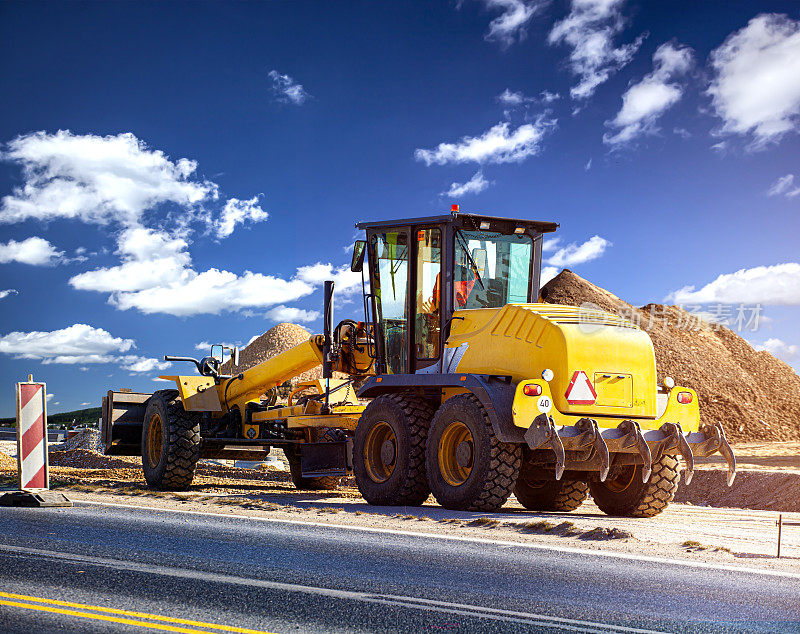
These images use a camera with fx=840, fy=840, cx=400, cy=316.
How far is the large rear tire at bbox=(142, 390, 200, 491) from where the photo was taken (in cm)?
1504

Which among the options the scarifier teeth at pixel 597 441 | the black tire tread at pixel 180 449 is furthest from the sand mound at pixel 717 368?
the scarifier teeth at pixel 597 441

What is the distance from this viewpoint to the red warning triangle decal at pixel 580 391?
10641 mm

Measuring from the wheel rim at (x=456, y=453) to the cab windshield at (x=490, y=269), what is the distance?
1919mm

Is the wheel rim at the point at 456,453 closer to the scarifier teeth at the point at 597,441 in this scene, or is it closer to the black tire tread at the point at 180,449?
the scarifier teeth at the point at 597,441

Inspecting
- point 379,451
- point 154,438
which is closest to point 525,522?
point 379,451

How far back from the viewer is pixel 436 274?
12391mm

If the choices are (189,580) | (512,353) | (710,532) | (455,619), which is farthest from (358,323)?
(455,619)

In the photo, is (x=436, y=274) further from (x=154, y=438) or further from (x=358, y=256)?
(x=154, y=438)

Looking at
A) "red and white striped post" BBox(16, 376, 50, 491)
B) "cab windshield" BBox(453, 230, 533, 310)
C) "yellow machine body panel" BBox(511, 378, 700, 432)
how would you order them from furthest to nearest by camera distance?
"cab windshield" BBox(453, 230, 533, 310) < "red and white striped post" BBox(16, 376, 50, 491) < "yellow machine body panel" BBox(511, 378, 700, 432)

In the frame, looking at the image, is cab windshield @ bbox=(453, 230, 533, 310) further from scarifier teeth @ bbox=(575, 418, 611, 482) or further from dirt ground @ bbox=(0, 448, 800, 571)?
dirt ground @ bbox=(0, 448, 800, 571)

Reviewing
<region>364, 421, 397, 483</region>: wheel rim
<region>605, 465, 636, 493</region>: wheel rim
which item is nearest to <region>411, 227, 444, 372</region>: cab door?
<region>364, 421, 397, 483</region>: wheel rim

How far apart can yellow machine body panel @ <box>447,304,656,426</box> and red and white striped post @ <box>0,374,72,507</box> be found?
5.68m

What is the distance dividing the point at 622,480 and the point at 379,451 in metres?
3.58

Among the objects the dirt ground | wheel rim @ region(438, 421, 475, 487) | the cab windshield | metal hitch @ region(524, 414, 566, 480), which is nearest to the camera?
the dirt ground
